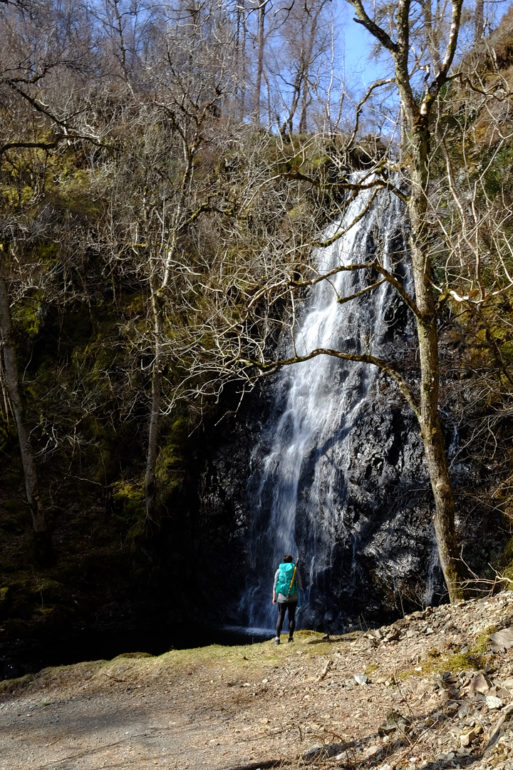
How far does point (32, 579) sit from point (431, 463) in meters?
8.92

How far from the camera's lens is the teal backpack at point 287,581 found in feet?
28.9

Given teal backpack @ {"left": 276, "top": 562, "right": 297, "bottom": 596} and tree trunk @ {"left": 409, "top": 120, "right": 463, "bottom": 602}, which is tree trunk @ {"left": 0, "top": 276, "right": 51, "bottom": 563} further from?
tree trunk @ {"left": 409, "top": 120, "right": 463, "bottom": 602}

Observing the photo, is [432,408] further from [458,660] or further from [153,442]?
[153,442]

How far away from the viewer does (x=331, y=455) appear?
12.4m

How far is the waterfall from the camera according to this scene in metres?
11.4

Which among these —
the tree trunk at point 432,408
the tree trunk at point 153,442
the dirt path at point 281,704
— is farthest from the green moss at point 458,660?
the tree trunk at point 153,442

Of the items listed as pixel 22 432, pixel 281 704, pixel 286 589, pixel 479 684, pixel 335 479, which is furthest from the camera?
pixel 22 432

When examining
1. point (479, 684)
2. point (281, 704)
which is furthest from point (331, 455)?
point (479, 684)

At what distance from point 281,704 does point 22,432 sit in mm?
8666

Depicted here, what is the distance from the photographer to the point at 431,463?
7.46 m

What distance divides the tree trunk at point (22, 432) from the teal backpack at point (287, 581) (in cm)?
645

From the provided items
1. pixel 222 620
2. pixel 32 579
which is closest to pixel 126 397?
pixel 32 579

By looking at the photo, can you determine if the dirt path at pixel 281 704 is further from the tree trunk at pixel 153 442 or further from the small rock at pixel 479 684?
the tree trunk at pixel 153 442

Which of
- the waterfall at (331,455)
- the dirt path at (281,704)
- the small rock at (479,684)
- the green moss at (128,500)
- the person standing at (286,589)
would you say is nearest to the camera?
the dirt path at (281,704)
